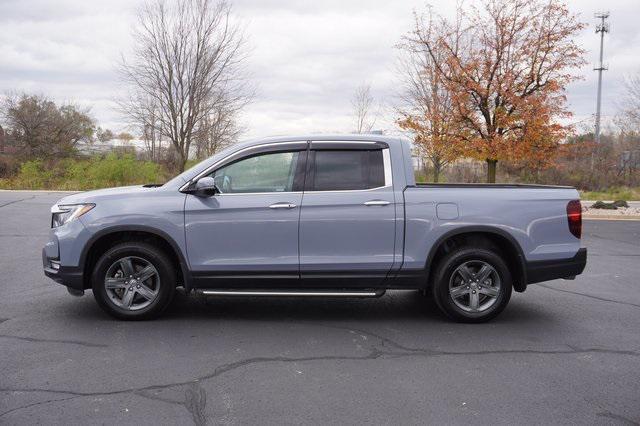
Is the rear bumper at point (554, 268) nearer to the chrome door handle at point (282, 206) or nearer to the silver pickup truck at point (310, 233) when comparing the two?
the silver pickup truck at point (310, 233)

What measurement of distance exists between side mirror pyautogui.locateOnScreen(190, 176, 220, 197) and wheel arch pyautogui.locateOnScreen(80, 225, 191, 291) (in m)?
0.51

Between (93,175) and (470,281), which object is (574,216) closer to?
(470,281)

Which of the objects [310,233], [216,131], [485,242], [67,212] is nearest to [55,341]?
[67,212]

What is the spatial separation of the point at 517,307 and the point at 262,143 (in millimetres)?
3430

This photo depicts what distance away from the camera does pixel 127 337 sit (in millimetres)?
5199

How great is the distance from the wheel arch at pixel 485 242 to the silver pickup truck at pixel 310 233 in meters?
0.02

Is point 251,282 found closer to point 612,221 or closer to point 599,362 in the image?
point 599,362

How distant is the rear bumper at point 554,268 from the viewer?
571 cm

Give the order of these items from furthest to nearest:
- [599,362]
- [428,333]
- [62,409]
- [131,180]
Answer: [131,180], [428,333], [599,362], [62,409]

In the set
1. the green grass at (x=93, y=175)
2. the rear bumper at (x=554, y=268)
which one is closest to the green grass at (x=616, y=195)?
the rear bumper at (x=554, y=268)

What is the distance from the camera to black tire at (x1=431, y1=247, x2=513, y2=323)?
5.68 meters

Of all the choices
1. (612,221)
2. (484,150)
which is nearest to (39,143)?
(484,150)

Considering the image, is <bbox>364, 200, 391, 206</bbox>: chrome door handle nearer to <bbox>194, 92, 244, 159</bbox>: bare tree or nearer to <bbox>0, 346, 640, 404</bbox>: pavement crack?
<bbox>0, 346, 640, 404</bbox>: pavement crack

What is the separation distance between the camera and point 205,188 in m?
5.44
